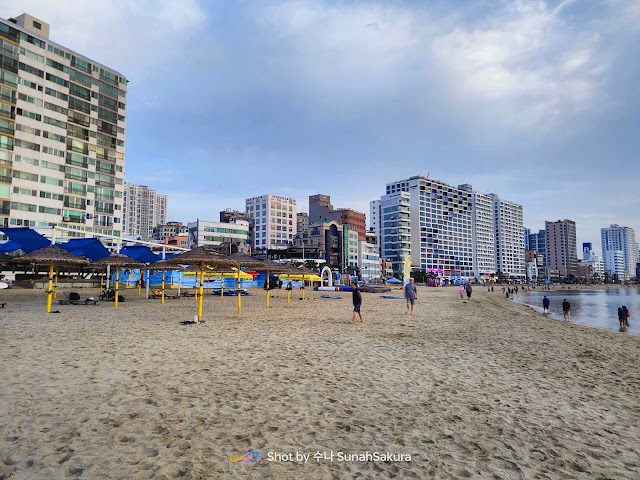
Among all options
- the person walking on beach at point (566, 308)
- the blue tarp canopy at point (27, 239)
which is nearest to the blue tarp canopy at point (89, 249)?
the blue tarp canopy at point (27, 239)

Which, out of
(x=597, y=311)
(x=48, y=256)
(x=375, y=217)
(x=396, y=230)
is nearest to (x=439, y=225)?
(x=396, y=230)

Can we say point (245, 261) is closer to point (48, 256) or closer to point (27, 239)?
point (48, 256)

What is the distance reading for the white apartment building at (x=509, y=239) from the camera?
176875 mm

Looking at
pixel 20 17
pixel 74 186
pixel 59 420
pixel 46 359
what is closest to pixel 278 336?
pixel 46 359

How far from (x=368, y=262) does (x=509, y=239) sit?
106 meters

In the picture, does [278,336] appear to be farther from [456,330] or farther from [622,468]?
[622,468]

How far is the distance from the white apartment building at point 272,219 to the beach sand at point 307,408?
112968 millimetres

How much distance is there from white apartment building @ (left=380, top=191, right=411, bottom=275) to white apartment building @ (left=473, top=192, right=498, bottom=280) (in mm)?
45366

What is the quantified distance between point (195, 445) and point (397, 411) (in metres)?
3.16

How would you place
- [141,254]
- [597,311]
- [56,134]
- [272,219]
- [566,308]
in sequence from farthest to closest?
[272,219], [56,134], [597,311], [141,254], [566,308]

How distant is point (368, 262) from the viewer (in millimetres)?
114312

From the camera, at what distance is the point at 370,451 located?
463 centimetres

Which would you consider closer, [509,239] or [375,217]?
[375,217]

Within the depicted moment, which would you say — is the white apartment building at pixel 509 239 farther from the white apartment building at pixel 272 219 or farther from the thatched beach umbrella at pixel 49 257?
the thatched beach umbrella at pixel 49 257
